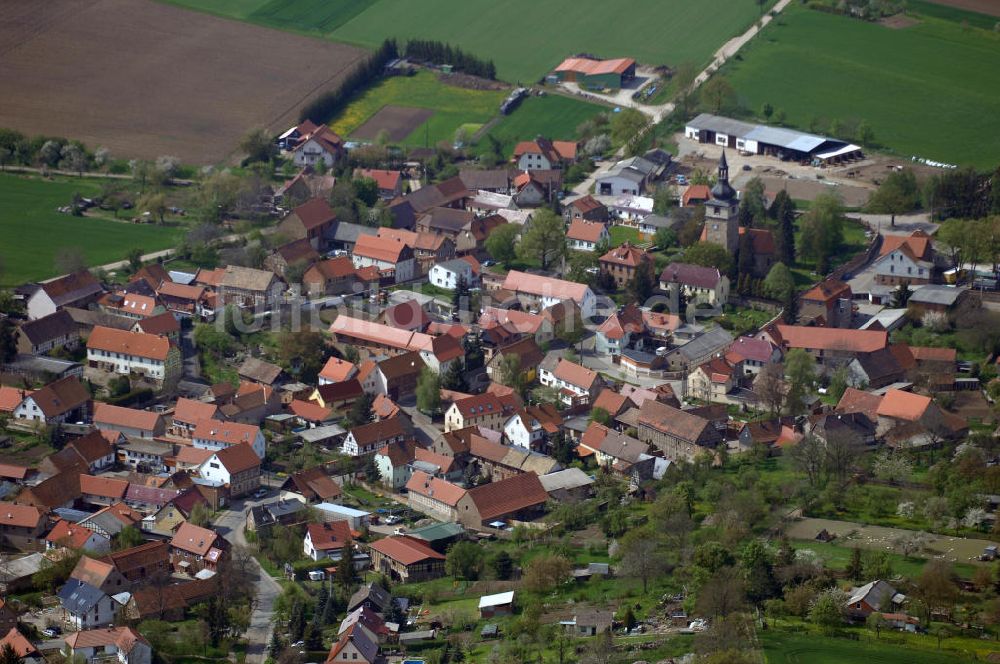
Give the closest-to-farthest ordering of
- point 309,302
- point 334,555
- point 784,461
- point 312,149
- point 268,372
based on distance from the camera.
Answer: point 334,555
point 784,461
point 268,372
point 309,302
point 312,149

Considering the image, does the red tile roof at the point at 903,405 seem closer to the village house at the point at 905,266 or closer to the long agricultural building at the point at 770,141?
the village house at the point at 905,266

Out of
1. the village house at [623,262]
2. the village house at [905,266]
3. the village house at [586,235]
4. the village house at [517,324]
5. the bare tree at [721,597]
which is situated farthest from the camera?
the village house at [586,235]

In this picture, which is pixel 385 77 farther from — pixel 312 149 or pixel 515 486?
pixel 515 486

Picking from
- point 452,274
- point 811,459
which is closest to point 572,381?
point 452,274

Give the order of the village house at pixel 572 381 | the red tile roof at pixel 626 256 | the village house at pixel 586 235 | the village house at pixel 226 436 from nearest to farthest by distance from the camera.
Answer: the village house at pixel 226 436, the village house at pixel 572 381, the red tile roof at pixel 626 256, the village house at pixel 586 235

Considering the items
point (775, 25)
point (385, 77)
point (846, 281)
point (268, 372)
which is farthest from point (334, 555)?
point (775, 25)

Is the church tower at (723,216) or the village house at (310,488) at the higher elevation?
the church tower at (723,216)

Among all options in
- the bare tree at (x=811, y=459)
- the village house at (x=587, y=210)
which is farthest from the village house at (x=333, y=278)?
the bare tree at (x=811, y=459)
